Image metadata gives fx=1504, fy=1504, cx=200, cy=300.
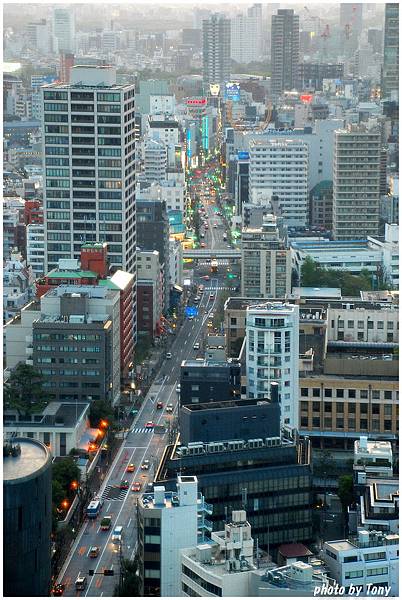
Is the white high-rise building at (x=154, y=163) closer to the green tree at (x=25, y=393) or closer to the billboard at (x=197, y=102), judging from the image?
the billboard at (x=197, y=102)

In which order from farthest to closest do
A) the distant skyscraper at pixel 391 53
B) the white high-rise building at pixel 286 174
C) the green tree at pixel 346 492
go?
1. the distant skyscraper at pixel 391 53
2. the white high-rise building at pixel 286 174
3. the green tree at pixel 346 492

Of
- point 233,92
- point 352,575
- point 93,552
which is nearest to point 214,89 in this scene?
point 233,92

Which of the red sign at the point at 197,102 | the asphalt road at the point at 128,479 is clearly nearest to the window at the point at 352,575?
the asphalt road at the point at 128,479

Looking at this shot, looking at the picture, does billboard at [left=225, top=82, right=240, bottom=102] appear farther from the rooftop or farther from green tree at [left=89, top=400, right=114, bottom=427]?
the rooftop

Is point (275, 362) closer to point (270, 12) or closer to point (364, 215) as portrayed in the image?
point (364, 215)

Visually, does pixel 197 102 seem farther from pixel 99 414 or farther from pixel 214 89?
pixel 99 414
